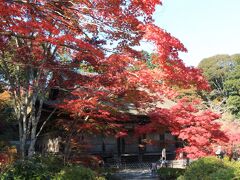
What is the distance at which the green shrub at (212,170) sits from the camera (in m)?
9.16

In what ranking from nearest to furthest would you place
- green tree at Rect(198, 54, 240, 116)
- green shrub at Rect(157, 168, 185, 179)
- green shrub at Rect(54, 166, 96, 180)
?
green shrub at Rect(54, 166, 96, 180)
green shrub at Rect(157, 168, 185, 179)
green tree at Rect(198, 54, 240, 116)

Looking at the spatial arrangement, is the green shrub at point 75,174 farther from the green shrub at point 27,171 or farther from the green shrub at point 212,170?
the green shrub at point 212,170

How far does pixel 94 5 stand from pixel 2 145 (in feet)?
36.4

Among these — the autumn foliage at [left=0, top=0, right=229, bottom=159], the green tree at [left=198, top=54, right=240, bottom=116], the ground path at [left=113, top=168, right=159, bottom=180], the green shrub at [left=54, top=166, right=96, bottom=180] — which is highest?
the green tree at [left=198, top=54, right=240, bottom=116]

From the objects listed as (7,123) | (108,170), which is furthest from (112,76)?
(7,123)

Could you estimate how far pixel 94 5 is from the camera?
928 centimetres

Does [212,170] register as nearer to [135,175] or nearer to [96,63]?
[96,63]

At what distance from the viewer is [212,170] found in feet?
32.0

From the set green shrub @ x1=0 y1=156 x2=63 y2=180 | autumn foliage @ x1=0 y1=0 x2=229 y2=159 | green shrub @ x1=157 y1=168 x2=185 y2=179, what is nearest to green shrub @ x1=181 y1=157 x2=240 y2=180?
autumn foliage @ x1=0 y1=0 x2=229 y2=159

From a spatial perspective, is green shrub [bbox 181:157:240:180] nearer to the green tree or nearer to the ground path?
the ground path

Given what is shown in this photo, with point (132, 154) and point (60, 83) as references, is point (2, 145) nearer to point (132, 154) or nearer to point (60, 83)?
point (60, 83)

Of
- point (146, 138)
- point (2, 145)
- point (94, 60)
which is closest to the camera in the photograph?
point (94, 60)

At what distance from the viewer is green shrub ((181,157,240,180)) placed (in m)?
9.16

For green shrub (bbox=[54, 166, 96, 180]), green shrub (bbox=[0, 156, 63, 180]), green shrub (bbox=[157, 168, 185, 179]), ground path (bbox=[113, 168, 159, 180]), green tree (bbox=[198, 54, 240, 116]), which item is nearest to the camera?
green shrub (bbox=[0, 156, 63, 180])
